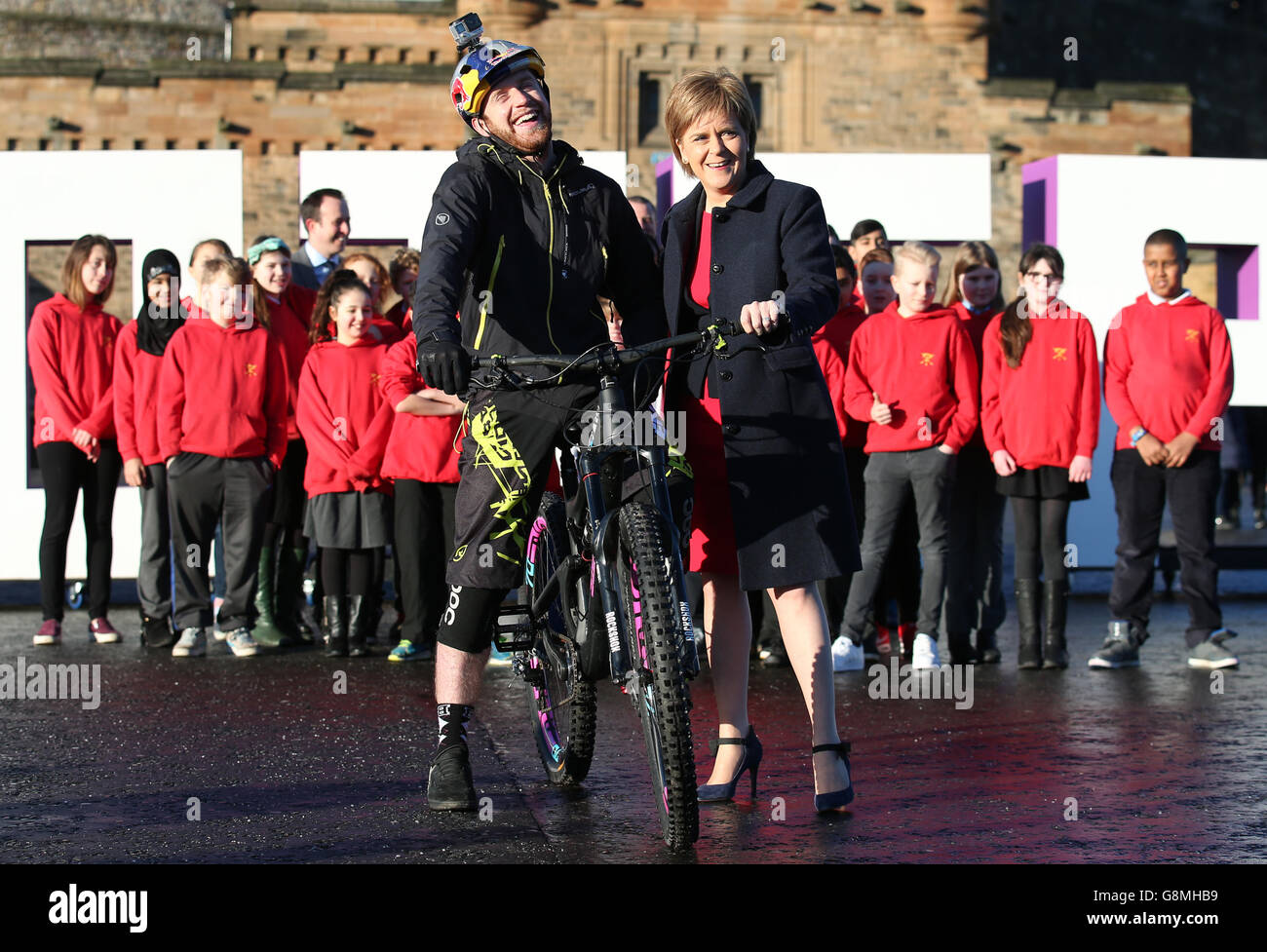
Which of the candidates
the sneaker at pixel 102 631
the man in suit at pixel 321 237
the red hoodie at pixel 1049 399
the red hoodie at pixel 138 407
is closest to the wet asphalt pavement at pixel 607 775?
the sneaker at pixel 102 631

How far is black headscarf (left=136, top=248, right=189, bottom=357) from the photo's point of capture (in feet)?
29.6

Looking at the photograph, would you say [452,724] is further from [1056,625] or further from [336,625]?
[1056,625]

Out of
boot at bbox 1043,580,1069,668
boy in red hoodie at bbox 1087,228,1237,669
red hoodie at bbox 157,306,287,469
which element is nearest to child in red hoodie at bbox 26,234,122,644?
red hoodie at bbox 157,306,287,469

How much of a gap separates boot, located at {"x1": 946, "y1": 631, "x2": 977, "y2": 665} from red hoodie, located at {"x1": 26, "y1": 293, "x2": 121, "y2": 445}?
440cm

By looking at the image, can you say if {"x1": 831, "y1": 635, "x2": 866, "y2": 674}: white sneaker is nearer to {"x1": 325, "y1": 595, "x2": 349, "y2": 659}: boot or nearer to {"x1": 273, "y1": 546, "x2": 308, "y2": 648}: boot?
{"x1": 325, "y1": 595, "x2": 349, "y2": 659}: boot

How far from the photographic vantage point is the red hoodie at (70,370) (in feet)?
29.3

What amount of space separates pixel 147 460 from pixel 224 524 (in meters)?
0.57

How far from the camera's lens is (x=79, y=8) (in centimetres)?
5422

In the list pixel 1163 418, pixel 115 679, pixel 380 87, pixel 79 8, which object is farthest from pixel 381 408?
pixel 79 8

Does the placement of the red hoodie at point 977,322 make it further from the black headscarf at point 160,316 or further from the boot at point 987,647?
the black headscarf at point 160,316
